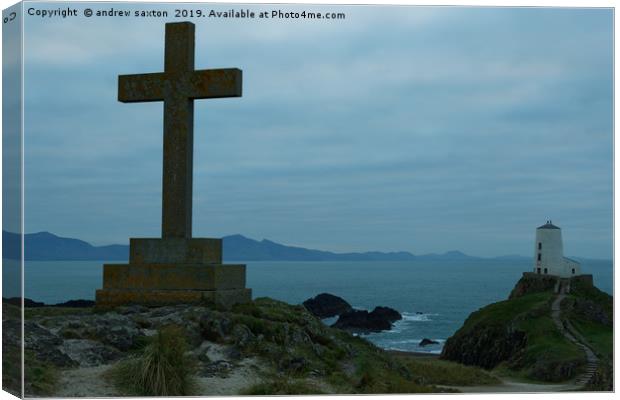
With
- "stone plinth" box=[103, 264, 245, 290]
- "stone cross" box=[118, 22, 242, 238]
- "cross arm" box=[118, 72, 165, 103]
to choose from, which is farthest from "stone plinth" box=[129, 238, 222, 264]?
"cross arm" box=[118, 72, 165, 103]

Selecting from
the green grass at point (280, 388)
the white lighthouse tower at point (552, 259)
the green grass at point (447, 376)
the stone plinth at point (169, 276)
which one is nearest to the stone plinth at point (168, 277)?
the stone plinth at point (169, 276)

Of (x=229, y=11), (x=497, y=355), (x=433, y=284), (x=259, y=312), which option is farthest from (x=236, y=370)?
(x=433, y=284)

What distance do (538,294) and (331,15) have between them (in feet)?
155

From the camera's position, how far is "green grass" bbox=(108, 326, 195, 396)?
1183 cm

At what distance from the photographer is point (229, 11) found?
44.5ft

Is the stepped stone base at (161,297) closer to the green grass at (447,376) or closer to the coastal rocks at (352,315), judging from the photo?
the green grass at (447,376)

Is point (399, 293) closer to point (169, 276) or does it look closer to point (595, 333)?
point (595, 333)

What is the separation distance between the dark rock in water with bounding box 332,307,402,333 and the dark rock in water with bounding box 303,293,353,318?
6.95 meters

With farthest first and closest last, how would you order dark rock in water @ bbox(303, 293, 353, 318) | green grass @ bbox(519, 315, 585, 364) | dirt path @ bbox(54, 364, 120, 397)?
dark rock in water @ bbox(303, 293, 353, 318)
green grass @ bbox(519, 315, 585, 364)
dirt path @ bbox(54, 364, 120, 397)

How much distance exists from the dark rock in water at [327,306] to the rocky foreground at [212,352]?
7891cm

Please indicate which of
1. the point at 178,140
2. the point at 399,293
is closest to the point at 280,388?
the point at 178,140

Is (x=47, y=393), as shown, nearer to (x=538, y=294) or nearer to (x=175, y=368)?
(x=175, y=368)

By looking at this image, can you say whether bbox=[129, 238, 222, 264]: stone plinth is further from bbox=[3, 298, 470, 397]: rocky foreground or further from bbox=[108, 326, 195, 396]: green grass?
bbox=[108, 326, 195, 396]: green grass

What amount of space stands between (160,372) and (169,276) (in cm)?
295
